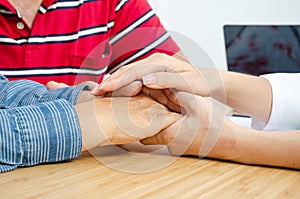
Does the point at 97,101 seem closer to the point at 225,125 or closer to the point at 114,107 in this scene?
the point at 114,107

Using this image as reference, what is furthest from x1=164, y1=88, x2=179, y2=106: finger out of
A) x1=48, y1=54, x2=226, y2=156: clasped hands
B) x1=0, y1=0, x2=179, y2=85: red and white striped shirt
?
x1=0, y1=0, x2=179, y2=85: red and white striped shirt

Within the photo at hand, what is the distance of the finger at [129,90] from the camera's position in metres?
0.69

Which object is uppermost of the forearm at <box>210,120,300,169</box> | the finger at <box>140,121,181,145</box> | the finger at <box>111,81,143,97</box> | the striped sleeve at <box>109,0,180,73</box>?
the striped sleeve at <box>109,0,180,73</box>

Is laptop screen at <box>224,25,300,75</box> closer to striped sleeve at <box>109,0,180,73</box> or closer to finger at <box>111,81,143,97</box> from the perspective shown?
striped sleeve at <box>109,0,180,73</box>

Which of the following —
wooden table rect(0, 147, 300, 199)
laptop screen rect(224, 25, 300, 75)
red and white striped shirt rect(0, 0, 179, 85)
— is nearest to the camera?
wooden table rect(0, 147, 300, 199)

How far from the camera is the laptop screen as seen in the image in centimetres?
159

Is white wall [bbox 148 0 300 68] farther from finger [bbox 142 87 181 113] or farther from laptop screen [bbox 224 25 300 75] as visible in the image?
finger [bbox 142 87 181 113]

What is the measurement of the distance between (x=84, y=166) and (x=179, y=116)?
0.17 meters

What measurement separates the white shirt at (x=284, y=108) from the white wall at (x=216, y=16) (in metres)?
1.06

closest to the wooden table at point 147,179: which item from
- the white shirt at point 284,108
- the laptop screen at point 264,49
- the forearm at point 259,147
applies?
the forearm at point 259,147

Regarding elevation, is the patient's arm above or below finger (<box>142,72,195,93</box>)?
below

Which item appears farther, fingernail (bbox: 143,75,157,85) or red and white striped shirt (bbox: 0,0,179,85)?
red and white striped shirt (bbox: 0,0,179,85)

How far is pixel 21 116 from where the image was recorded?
603 mm

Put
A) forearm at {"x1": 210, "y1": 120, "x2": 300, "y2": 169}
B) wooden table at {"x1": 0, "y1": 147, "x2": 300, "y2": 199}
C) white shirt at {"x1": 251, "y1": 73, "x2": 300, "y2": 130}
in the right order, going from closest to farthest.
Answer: wooden table at {"x1": 0, "y1": 147, "x2": 300, "y2": 199}
forearm at {"x1": 210, "y1": 120, "x2": 300, "y2": 169}
white shirt at {"x1": 251, "y1": 73, "x2": 300, "y2": 130}
